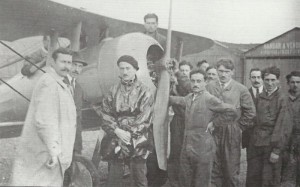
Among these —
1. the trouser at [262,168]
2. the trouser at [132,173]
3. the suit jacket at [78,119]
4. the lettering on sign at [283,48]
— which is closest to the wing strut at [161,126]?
the trouser at [132,173]

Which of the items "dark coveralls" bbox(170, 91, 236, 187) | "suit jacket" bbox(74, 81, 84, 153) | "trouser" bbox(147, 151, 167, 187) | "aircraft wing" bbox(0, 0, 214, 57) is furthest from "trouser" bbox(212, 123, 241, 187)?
"aircraft wing" bbox(0, 0, 214, 57)

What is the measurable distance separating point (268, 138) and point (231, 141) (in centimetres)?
32

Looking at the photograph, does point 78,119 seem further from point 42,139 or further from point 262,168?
point 262,168

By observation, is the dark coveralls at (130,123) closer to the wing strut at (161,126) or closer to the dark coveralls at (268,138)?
the wing strut at (161,126)

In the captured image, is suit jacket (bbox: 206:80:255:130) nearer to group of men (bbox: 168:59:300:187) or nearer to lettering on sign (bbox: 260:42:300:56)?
group of men (bbox: 168:59:300:187)

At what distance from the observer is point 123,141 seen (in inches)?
93.4

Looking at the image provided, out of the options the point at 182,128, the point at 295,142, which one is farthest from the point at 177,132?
the point at 295,142

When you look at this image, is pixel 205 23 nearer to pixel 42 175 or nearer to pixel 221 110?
pixel 221 110

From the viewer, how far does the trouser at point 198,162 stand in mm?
2434

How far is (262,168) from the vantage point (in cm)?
267

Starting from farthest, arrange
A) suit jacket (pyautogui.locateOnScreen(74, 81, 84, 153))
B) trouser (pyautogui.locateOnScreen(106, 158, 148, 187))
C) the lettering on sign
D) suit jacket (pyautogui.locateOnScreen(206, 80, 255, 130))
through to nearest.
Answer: the lettering on sign < suit jacket (pyautogui.locateOnScreen(206, 80, 255, 130)) < suit jacket (pyautogui.locateOnScreen(74, 81, 84, 153)) < trouser (pyautogui.locateOnScreen(106, 158, 148, 187))

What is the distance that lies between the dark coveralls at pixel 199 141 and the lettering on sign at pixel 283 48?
4.15 feet

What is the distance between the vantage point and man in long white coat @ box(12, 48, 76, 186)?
189 cm

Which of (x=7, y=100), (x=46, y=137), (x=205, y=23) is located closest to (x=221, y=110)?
(x=205, y=23)
